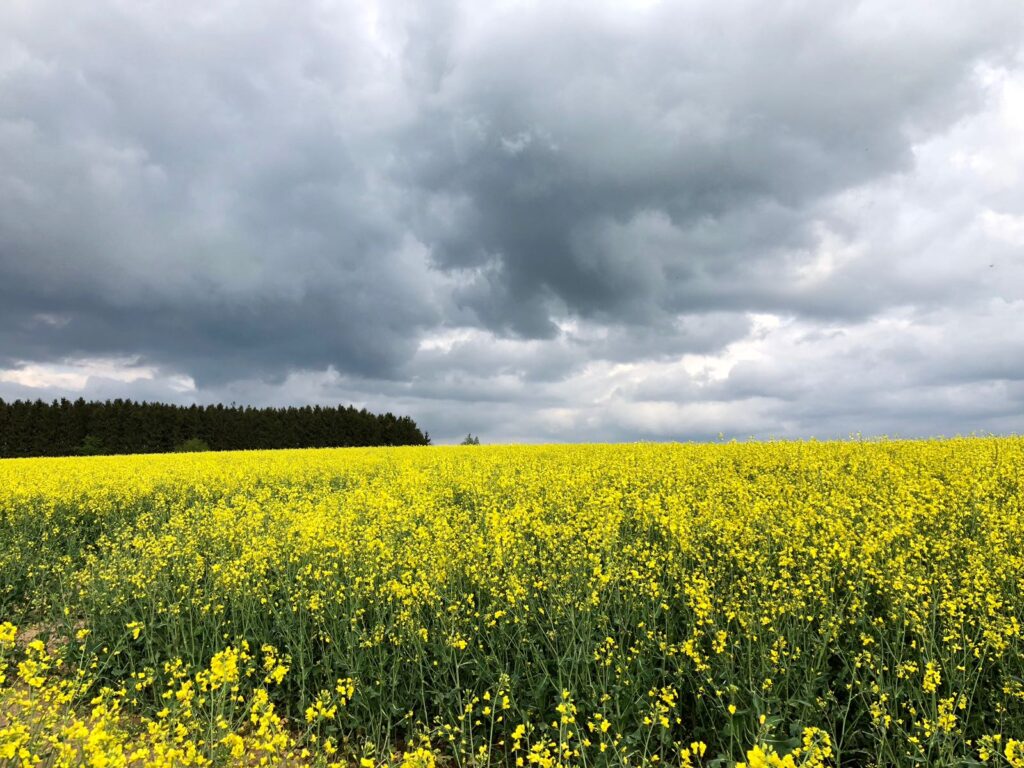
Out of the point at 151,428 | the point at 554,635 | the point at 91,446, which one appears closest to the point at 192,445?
the point at 151,428

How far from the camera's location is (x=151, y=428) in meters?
57.4

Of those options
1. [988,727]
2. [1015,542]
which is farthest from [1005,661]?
[1015,542]

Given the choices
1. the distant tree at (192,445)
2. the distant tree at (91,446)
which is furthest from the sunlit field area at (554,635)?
the distant tree at (91,446)

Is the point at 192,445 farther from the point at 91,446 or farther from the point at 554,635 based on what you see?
the point at 554,635

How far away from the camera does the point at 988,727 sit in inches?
192

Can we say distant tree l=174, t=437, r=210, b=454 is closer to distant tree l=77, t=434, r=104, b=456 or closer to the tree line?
the tree line

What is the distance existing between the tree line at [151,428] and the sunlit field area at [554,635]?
→ 51180 millimetres

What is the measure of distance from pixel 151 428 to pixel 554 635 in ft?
206

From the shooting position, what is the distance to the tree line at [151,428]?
55.0m

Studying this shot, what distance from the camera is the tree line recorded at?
55.0m

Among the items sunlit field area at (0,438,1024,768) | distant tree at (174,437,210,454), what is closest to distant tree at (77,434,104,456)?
distant tree at (174,437,210,454)

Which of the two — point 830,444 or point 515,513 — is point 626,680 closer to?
point 515,513

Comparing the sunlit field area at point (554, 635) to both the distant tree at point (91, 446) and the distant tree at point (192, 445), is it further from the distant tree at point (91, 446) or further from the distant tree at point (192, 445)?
the distant tree at point (91, 446)

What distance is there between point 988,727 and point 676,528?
2964mm
